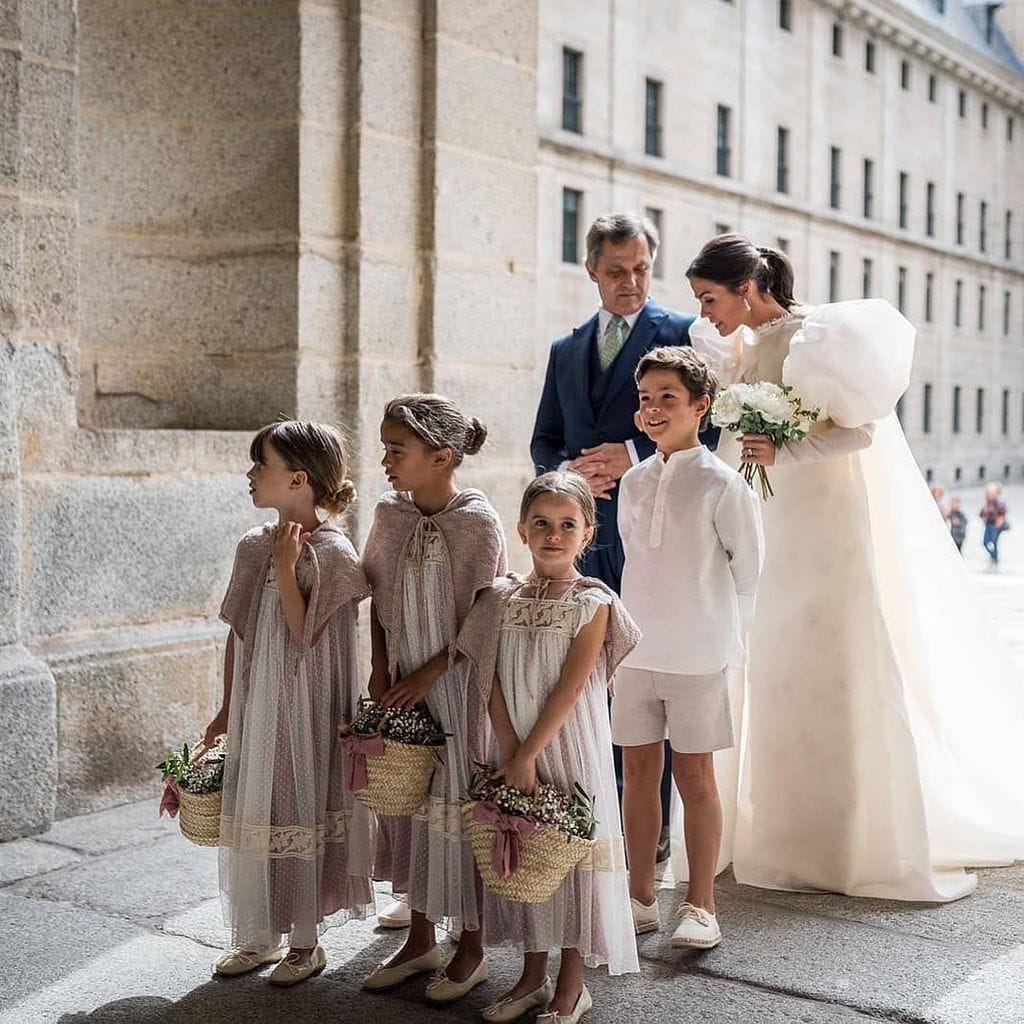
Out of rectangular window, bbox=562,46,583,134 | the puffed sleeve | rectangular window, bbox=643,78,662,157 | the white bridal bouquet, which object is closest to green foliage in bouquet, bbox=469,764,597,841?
the white bridal bouquet

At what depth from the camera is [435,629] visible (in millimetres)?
3299

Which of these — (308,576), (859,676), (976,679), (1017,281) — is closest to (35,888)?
(308,576)

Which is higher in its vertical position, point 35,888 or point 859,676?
point 859,676

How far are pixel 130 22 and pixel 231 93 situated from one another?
45 cm

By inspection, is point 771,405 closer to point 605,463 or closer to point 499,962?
point 605,463

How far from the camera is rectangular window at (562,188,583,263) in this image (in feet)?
98.7

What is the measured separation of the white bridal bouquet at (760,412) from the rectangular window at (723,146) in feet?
107

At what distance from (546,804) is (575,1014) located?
46cm

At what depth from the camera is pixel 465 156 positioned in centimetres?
584

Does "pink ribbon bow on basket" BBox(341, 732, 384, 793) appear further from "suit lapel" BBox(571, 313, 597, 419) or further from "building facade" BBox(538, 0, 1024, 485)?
"building facade" BBox(538, 0, 1024, 485)

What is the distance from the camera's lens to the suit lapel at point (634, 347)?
4.38 meters

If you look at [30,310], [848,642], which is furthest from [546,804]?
[30,310]

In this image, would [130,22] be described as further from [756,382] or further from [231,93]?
[756,382]

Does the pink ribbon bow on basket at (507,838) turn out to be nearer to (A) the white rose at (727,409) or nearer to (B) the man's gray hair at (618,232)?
(A) the white rose at (727,409)
